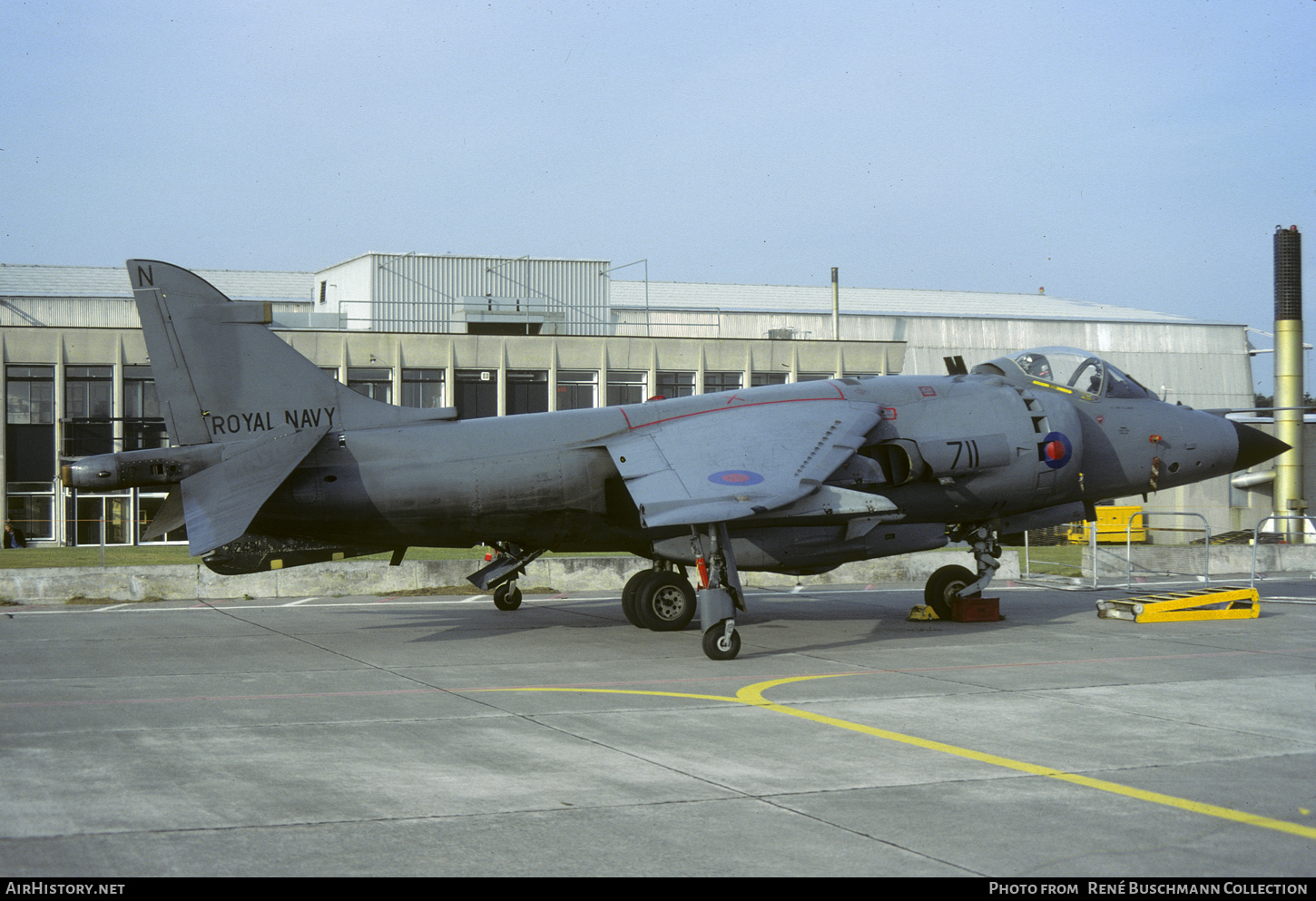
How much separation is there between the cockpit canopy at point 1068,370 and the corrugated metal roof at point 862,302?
4449 cm

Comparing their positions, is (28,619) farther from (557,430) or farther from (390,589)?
(557,430)

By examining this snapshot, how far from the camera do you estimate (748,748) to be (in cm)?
915

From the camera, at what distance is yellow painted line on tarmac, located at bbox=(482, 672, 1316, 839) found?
701 cm

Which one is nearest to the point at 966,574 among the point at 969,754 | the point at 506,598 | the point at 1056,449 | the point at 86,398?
the point at 1056,449

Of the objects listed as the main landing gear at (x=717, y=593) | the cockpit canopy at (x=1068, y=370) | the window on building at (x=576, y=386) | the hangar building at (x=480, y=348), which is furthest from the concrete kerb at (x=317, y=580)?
the window on building at (x=576, y=386)

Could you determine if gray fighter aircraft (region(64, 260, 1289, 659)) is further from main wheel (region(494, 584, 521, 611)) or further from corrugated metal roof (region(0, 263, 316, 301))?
corrugated metal roof (region(0, 263, 316, 301))

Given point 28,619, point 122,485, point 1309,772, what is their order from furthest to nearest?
point 28,619
point 122,485
point 1309,772

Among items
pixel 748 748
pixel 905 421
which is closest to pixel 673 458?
pixel 905 421

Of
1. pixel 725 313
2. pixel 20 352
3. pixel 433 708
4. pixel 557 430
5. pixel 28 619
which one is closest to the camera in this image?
pixel 433 708

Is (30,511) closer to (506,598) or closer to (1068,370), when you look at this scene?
(506,598)

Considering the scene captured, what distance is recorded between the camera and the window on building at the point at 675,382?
1907 inches

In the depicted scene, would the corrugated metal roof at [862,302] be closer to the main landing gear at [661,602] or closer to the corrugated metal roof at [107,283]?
the corrugated metal roof at [107,283]

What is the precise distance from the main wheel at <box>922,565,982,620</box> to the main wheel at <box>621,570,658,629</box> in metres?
4.46

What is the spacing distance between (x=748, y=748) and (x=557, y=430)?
23.7ft
